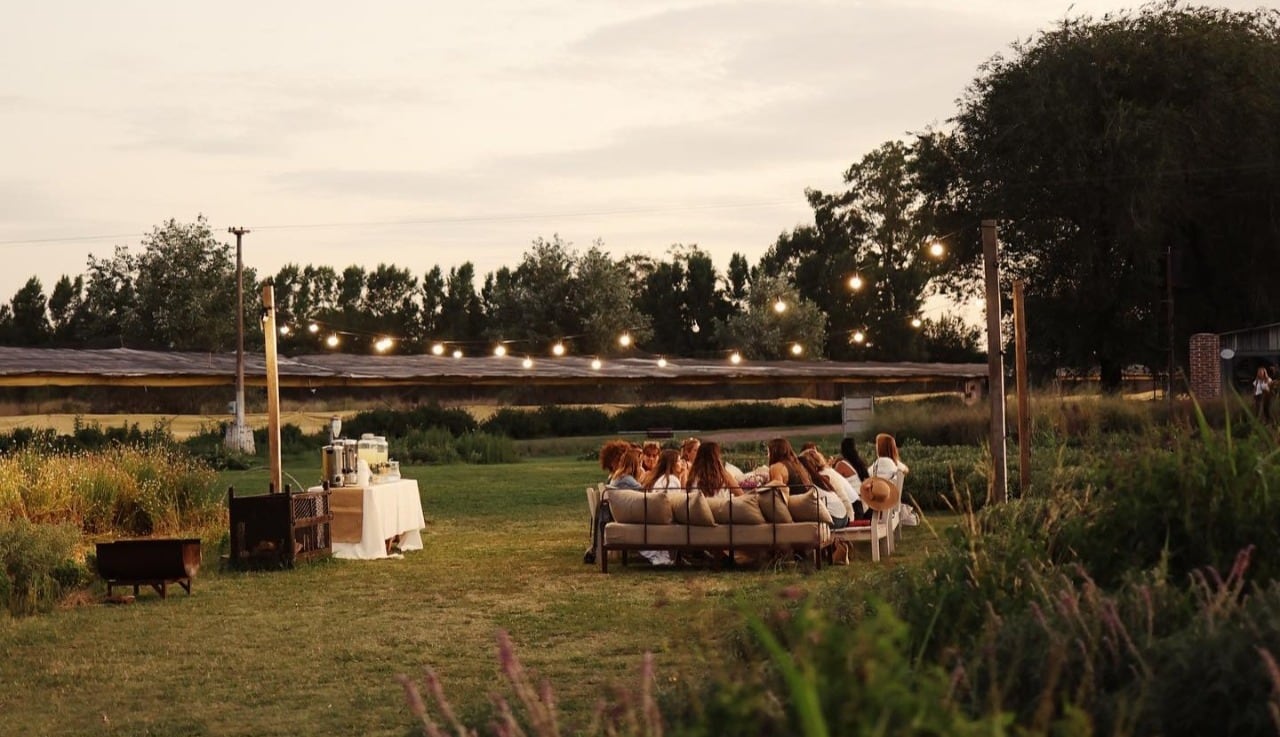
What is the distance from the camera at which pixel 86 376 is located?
39312 millimetres

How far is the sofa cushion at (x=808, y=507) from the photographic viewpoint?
45.4 feet

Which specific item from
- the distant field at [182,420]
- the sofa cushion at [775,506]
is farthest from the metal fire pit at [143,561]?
the distant field at [182,420]

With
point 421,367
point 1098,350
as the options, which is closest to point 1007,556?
point 1098,350

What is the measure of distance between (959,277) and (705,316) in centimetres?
4206

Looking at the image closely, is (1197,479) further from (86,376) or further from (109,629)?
(86,376)

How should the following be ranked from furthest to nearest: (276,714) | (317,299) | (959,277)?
(317,299) < (959,277) < (276,714)

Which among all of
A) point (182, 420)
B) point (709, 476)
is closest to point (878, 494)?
point (709, 476)

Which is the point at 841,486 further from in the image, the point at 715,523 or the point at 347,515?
the point at 347,515

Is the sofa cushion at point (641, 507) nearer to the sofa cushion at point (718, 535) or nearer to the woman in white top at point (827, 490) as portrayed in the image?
the sofa cushion at point (718, 535)

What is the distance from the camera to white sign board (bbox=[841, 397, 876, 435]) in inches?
1287

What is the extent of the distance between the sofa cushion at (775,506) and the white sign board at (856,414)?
61.9 feet

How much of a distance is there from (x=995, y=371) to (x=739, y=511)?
3544mm

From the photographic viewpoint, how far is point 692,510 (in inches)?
549

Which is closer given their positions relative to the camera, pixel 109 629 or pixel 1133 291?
pixel 109 629
